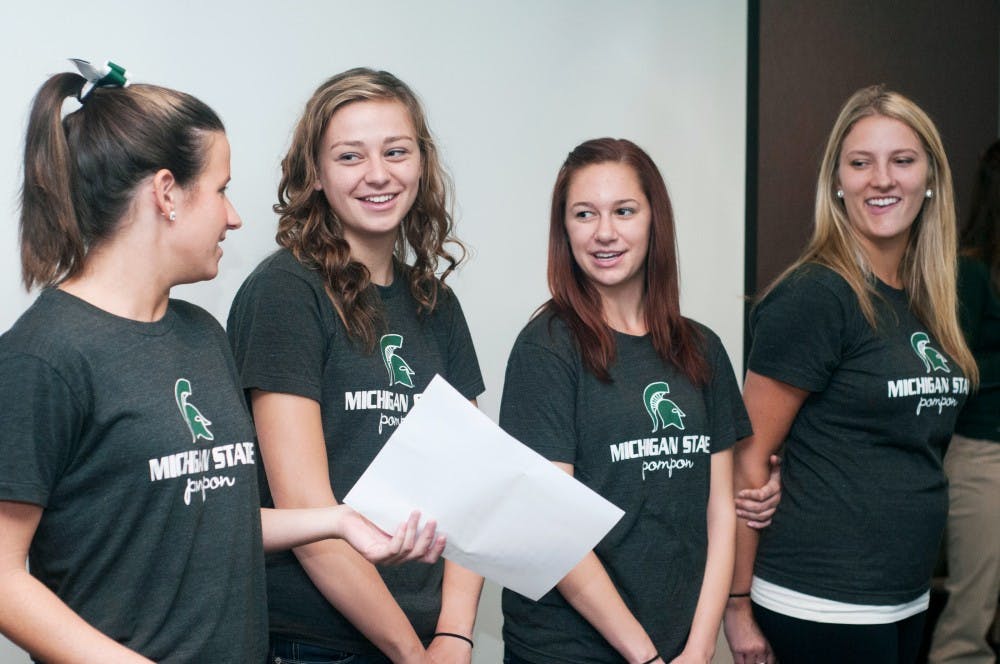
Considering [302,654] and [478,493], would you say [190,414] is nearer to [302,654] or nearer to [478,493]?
[478,493]

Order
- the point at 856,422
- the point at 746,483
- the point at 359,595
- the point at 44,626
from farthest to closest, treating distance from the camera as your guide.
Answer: the point at 746,483, the point at 856,422, the point at 359,595, the point at 44,626

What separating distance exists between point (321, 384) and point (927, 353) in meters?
1.18

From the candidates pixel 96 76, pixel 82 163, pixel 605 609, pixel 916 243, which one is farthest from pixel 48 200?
pixel 916 243

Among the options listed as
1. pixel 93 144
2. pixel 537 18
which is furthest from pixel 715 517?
pixel 537 18

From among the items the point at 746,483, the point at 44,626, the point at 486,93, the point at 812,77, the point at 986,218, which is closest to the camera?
the point at 44,626

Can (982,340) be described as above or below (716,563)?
above

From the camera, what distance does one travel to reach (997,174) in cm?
288

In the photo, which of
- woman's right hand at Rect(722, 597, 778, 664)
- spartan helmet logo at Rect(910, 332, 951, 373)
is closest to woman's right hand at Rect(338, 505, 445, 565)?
woman's right hand at Rect(722, 597, 778, 664)

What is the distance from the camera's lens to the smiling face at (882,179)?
2.08 meters

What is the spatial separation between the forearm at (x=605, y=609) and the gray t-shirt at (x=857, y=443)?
47 cm

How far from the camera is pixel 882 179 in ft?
6.77

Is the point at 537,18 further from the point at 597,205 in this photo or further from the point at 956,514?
the point at 956,514

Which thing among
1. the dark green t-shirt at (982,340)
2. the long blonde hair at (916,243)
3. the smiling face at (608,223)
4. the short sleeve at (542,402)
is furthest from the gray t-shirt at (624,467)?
the dark green t-shirt at (982,340)

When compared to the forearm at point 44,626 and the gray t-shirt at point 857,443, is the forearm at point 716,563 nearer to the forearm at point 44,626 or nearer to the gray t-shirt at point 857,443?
the gray t-shirt at point 857,443
